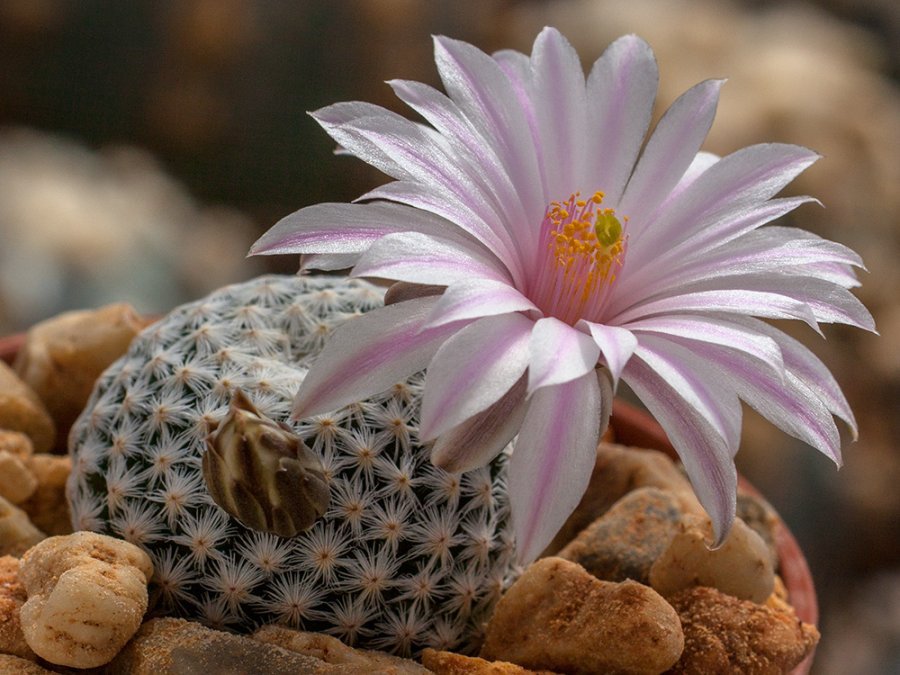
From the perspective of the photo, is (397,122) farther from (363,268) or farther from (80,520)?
(80,520)

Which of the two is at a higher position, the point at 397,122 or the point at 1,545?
the point at 397,122

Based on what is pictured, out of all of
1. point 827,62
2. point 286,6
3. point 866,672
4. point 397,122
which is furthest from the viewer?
point 827,62

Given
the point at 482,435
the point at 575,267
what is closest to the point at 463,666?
the point at 482,435

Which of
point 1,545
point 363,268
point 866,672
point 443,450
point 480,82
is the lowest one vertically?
point 866,672

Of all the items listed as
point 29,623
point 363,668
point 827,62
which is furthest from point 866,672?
point 29,623

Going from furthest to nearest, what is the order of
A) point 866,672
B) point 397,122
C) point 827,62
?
1. point 827,62
2. point 866,672
3. point 397,122

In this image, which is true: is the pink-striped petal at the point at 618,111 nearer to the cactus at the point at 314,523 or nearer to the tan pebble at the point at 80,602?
the cactus at the point at 314,523

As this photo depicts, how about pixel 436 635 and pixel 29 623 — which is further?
pixel 436 635

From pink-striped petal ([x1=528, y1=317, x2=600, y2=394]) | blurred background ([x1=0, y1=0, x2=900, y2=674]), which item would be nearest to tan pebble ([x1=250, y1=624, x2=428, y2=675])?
pink-striped petal ([x1=528, y1=317, x2=600, y2=394])
